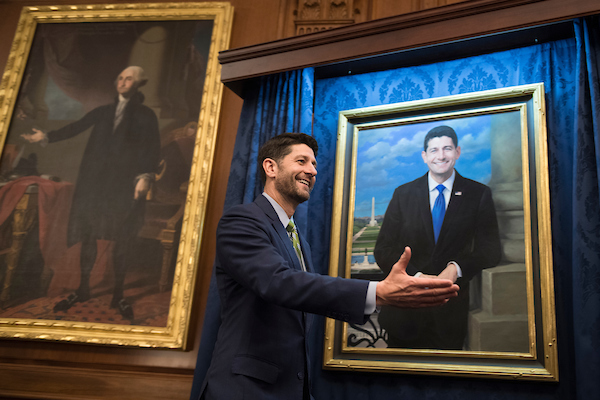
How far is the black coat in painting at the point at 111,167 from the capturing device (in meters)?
3.97

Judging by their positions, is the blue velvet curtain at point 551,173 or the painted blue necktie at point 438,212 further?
the painted blue necktie at point 438,212

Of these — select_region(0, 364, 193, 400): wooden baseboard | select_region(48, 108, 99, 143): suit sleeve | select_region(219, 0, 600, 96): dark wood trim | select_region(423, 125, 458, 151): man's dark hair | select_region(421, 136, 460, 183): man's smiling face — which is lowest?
select_region(0, 364, 193, 400): wooden baseboard

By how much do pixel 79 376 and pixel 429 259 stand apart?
264cm

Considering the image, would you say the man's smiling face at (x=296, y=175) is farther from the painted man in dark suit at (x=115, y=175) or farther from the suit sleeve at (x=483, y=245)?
the painted man in dark suit at (x=115, y=175)

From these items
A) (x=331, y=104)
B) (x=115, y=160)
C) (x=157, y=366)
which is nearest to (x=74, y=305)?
(x=157, y=366)

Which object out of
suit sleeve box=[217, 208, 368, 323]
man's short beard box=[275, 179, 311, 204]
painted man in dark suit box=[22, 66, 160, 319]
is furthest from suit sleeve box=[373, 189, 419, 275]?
painted man in dark suit box=[22, 66, 160, 319]

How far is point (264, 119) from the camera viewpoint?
3584 millimetres

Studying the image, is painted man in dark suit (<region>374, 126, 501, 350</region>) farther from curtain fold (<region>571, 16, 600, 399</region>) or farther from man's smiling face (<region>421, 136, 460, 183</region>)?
curtain fold (<region>571, 16, 600, 399</region>)

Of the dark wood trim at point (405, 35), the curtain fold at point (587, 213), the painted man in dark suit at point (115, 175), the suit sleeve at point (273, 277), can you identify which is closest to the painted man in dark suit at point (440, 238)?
the curtain fold at point (587, 213)

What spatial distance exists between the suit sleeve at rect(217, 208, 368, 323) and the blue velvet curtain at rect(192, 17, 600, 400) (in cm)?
114

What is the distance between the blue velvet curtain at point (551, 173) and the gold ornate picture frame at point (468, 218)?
0.28 feet

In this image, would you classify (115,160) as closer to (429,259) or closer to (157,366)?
(157,366)

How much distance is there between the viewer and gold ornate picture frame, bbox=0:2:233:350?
3.71 m

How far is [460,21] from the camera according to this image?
295 centimetres
